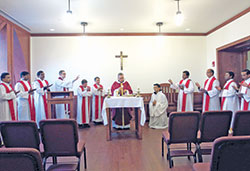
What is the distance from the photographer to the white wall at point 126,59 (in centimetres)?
670

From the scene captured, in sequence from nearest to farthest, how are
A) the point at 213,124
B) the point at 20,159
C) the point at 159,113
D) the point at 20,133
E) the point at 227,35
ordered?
the point at 20,159
the point at 20,133
the point at 213,124
the point at 159,113
the point at 227,35

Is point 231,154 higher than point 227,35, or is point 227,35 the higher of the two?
point 227,35

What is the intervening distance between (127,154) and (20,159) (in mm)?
2376

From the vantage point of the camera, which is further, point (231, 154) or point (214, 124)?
point (214, 124)

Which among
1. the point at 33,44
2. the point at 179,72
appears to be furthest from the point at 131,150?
the point at 33,44

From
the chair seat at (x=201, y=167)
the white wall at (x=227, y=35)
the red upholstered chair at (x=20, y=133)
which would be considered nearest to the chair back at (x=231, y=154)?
the chair seat at (x=201, y=167)

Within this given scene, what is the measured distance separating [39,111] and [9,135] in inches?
129

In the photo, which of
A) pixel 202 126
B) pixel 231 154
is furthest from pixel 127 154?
pixel 231 154

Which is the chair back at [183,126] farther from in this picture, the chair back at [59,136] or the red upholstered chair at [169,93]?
the red upholstered chair at [169,93]

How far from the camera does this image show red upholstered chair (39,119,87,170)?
7.23 ft

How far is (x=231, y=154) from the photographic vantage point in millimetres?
1354

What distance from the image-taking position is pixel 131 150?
11.7 ft

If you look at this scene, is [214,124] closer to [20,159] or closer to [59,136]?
[59,136]

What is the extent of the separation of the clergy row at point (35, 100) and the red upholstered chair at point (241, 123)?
4.02 metres
